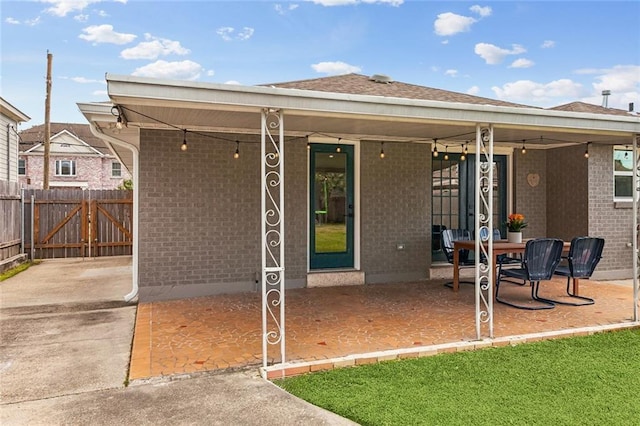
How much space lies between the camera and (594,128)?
5027 mm

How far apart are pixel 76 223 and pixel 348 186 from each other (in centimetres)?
836

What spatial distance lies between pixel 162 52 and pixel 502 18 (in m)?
15.6

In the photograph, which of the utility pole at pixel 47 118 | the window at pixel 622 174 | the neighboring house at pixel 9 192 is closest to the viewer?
the window at pixel 622 174

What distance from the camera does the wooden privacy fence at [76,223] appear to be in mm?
11461

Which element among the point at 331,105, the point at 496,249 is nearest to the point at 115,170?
the point at 496,249

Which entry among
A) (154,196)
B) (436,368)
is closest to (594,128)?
(436,368)

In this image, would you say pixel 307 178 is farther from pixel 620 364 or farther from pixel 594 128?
pixel 620 364

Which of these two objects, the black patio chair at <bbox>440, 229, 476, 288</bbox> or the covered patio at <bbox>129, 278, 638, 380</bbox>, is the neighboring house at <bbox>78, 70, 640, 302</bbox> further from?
the covered patio at <bbox>129, 278, 638, 380</bbox>

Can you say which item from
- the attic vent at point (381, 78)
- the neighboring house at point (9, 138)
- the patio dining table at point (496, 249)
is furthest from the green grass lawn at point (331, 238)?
the neighboring house at point (9, 138)

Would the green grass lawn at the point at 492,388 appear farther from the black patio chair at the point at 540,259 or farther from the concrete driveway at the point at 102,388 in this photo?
the black patio chair at the point at 540,259

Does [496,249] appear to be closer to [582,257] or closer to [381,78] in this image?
[582,257]

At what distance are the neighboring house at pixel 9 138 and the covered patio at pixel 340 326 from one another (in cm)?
1040

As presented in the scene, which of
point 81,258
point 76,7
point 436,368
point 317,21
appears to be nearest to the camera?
point 436,368

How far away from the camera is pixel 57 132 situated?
95.8ft
